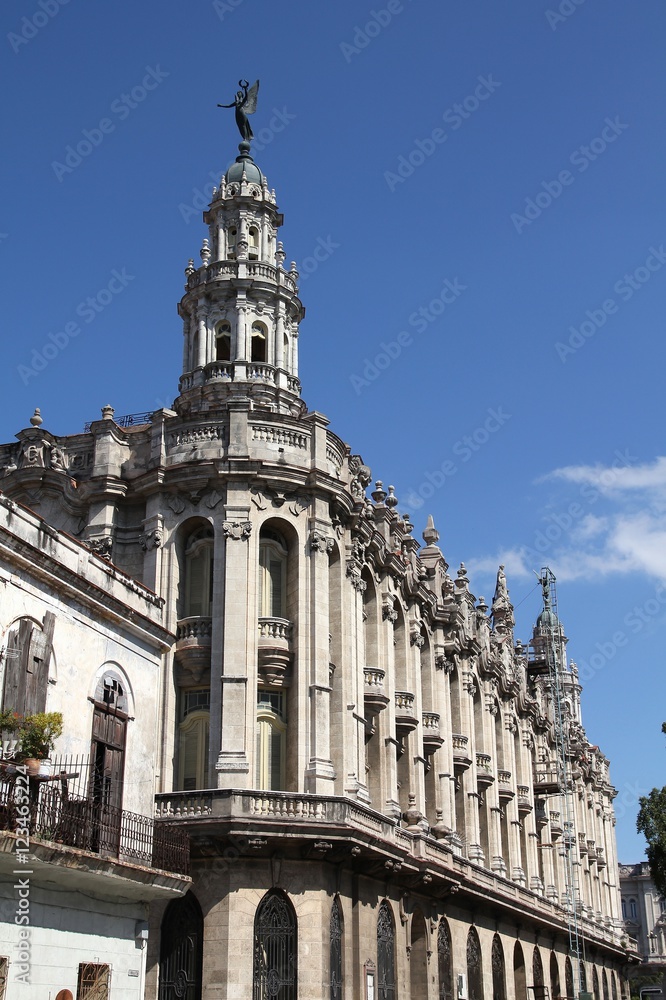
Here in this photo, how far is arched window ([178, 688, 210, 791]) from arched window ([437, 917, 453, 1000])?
539 inches

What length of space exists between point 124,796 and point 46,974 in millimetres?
4448

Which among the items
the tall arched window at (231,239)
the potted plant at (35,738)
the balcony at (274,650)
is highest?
the tall arched window at (231,239)

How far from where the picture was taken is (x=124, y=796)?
25.0 meters

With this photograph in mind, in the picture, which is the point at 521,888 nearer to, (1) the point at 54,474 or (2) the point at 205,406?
(2) the point at 205,406

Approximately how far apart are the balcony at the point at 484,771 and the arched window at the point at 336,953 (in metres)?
19.3

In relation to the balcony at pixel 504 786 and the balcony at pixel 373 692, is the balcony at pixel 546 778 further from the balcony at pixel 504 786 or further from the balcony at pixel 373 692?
the balcony at pixel 373 692

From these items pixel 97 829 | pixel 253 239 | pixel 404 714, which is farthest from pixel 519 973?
pixel 97 829

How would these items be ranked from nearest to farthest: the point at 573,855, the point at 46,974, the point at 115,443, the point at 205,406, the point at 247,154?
1. the point at 46,974
2. the point at 115,443
3. the point at 205,406
4. the point at 247,154
5. the point at 573,855

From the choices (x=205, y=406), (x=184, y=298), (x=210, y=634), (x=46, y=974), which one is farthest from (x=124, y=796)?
(x=184, y=298)

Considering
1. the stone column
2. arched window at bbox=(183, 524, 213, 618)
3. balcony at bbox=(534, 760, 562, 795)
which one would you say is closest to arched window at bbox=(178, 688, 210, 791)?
arched window at bbox=(183, 524, 213, 618)

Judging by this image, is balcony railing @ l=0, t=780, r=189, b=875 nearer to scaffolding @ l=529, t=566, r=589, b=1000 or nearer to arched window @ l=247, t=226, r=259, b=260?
arched window @ l=247, t=226, r=259, b=260

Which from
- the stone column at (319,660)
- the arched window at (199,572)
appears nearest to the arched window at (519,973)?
the stone column at (319,660)

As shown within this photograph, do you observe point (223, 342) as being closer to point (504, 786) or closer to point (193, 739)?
point (193, 739)

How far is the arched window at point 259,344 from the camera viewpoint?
46.8m
